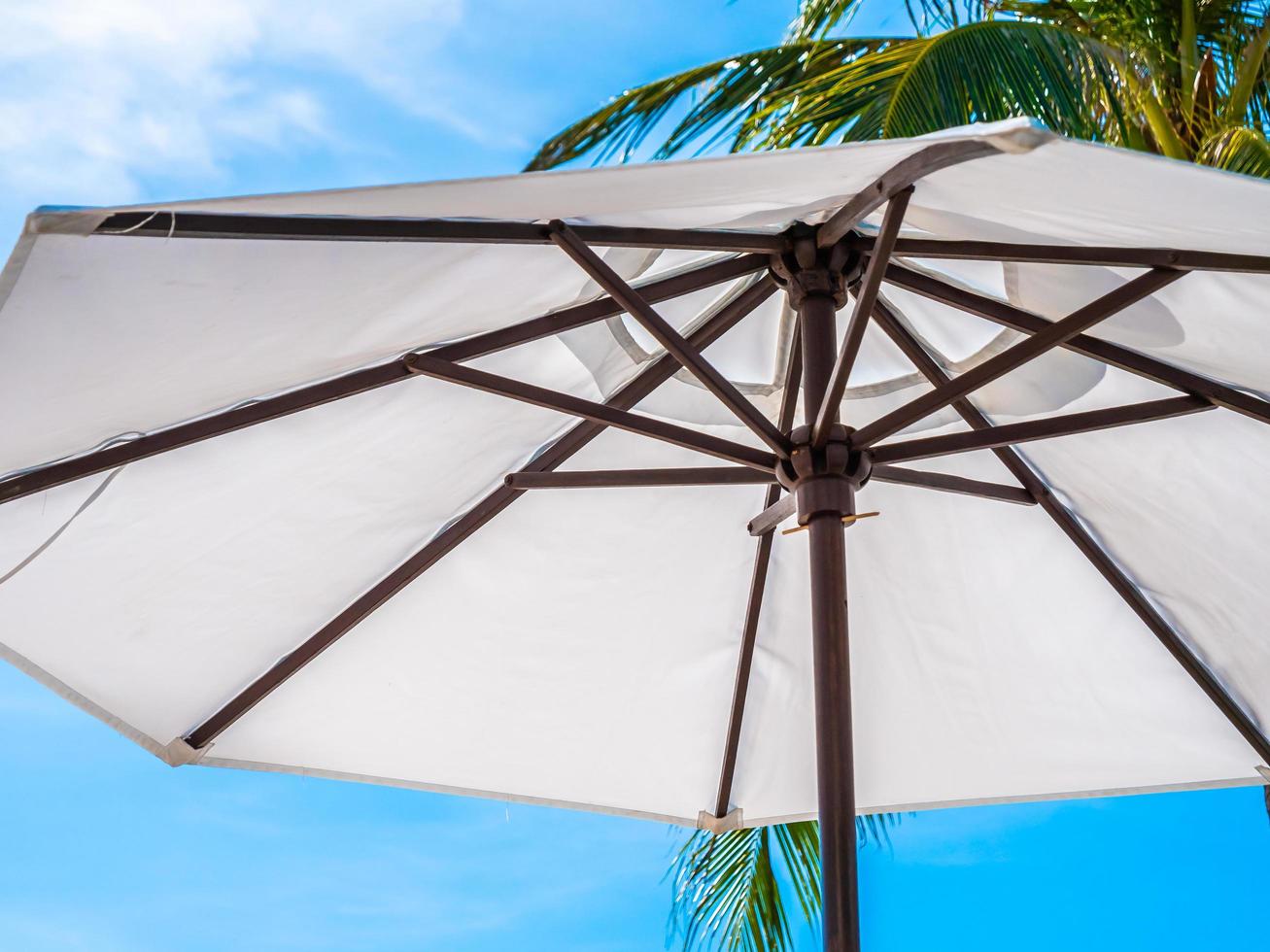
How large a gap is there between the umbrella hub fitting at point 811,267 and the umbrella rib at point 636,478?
404mm

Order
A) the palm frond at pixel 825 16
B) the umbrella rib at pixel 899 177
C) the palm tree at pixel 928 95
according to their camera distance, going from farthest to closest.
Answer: the palm frond at pixel 825 16 < the palm tree at pixel 928 95 < the umbrella rib at pixel 899 177

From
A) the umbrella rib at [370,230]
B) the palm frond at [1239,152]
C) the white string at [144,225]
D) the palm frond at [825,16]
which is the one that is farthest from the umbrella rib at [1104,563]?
the palm frond at [825,16]

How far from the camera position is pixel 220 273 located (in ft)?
7.61

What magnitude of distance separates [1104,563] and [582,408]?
165cm

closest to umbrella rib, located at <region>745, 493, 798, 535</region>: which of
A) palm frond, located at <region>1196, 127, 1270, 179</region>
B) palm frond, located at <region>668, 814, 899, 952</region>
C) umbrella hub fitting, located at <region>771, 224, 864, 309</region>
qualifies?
umbrella hub fitting, located at <region>771, 224, 864, 309</region>

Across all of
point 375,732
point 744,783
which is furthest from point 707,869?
point 375,732

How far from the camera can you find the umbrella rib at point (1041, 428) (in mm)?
2760

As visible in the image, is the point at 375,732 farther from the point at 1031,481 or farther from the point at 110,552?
the point at 1031,481

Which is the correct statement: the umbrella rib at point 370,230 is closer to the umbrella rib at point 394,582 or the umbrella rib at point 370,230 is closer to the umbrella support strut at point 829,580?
the umbrella support strut at point 829,580

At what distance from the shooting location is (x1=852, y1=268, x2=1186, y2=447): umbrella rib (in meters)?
2.52

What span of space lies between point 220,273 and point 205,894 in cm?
1274

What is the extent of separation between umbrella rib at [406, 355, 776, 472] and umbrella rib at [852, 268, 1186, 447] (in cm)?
27

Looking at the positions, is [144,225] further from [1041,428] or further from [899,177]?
[1041,428]

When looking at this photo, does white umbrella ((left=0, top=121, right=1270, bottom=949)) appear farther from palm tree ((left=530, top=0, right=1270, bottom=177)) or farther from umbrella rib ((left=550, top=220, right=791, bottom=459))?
palm tree ((left=530, top=0, right=1270, bottom=177))
